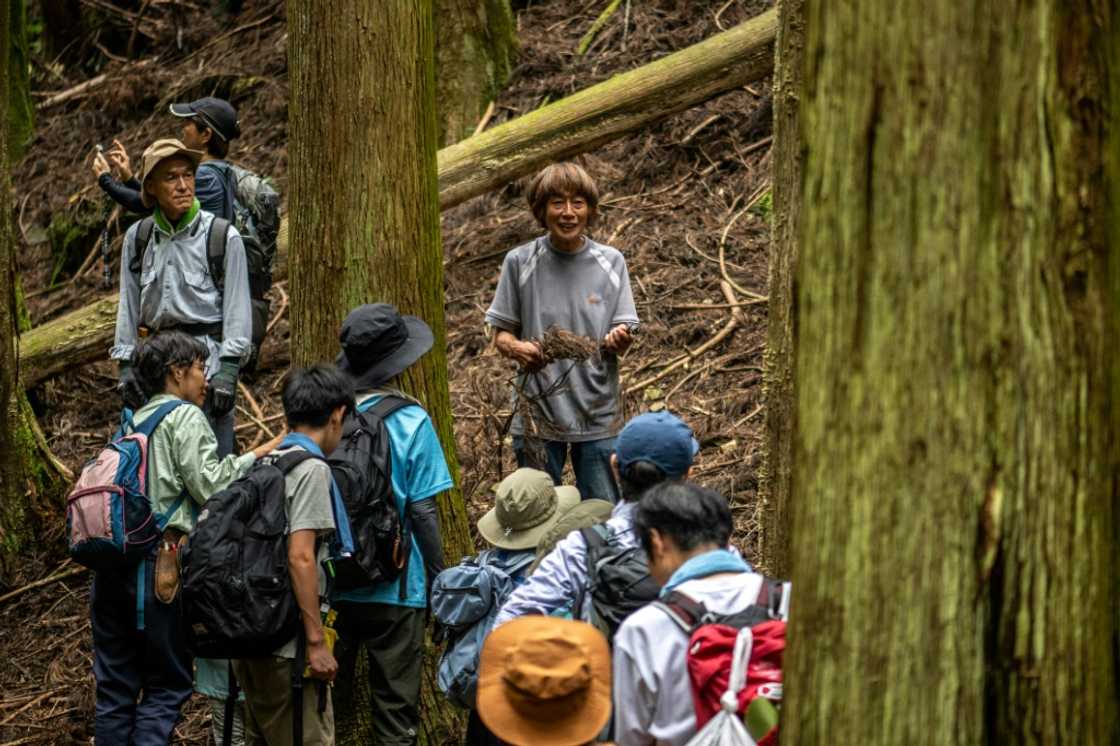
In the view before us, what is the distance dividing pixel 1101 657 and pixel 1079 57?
4.45 feet

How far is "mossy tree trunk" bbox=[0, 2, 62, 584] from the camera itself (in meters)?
9.04

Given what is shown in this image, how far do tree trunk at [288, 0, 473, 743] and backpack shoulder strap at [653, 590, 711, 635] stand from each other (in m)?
3.01

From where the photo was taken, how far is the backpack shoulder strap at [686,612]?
3695 mm

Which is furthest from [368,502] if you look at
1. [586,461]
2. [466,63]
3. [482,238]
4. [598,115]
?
[466,63]

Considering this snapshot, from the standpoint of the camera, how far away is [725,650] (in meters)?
3.57

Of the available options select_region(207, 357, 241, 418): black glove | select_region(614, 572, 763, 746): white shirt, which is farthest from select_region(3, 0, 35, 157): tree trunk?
select_region(614, 572, 763, 746): white shirt

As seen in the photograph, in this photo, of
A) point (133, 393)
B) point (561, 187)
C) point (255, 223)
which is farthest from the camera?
point (255, 223)

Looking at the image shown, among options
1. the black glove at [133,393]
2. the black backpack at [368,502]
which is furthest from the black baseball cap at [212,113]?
the black backpack at [368,502]

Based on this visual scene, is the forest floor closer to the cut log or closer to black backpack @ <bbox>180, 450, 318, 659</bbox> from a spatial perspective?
the cut log

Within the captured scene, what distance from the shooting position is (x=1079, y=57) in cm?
295

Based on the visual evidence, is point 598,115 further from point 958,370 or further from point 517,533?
point 958,370

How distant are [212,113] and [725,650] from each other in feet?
17.4

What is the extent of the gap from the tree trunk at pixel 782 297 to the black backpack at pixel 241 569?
1826 mm

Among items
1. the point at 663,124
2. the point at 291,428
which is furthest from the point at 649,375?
the point at 291,428
